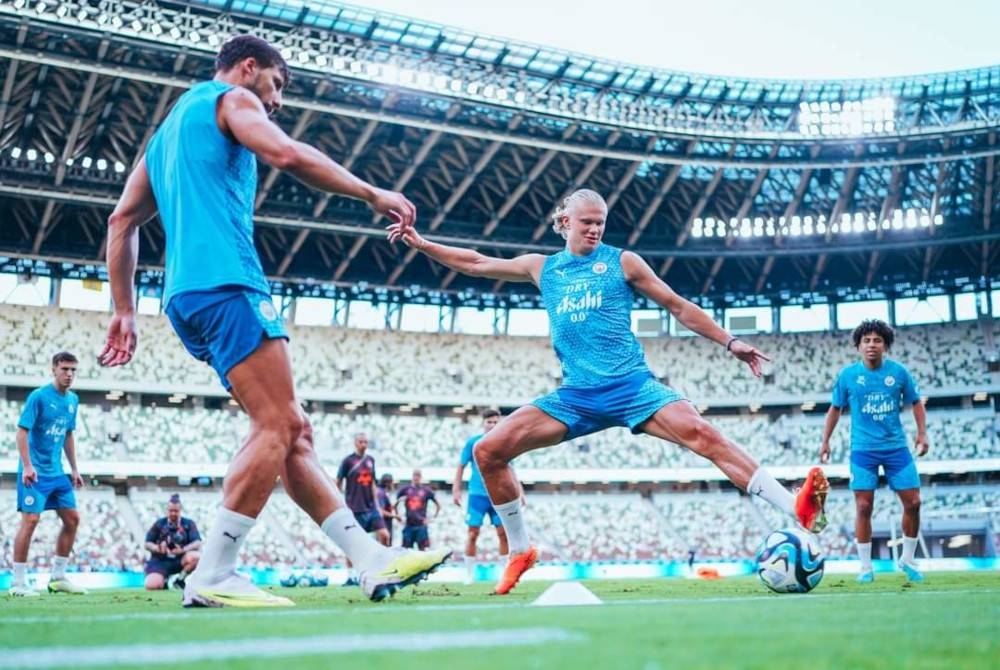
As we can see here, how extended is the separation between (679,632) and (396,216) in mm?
2675

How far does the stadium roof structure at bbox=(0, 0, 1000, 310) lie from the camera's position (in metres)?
28.6

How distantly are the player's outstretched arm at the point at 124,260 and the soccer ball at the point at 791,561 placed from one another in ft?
14.5

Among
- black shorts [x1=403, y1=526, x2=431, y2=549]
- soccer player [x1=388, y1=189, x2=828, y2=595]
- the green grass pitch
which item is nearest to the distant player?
black shorts [x1=403, y1=526, x2=431, y2=549]

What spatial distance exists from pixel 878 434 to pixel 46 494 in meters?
9.12

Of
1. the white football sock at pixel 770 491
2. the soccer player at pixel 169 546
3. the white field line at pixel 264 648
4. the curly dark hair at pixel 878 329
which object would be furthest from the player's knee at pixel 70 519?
the white field line at pixel 264 648

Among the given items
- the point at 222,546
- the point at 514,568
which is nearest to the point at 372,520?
the point at 514,568

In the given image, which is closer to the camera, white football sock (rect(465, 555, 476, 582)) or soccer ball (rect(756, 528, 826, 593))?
soccer ball (rect(756, 528, 826, 593))

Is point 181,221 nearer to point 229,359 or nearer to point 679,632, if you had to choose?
point 229,359

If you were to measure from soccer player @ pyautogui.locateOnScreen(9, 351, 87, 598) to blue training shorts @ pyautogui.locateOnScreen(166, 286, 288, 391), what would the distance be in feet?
20.5

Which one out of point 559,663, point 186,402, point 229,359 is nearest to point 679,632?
point 559,663

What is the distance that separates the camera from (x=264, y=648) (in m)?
2.82

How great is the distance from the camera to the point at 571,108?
3231cm

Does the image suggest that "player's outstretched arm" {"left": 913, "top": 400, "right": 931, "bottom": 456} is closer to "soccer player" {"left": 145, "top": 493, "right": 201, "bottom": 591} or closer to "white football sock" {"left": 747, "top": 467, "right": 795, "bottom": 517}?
"white football sock" {"left": 747, "top": 467, "right": 795, "bottom": 517}

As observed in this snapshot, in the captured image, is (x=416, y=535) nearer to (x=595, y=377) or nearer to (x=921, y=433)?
(x=921, y=433)
